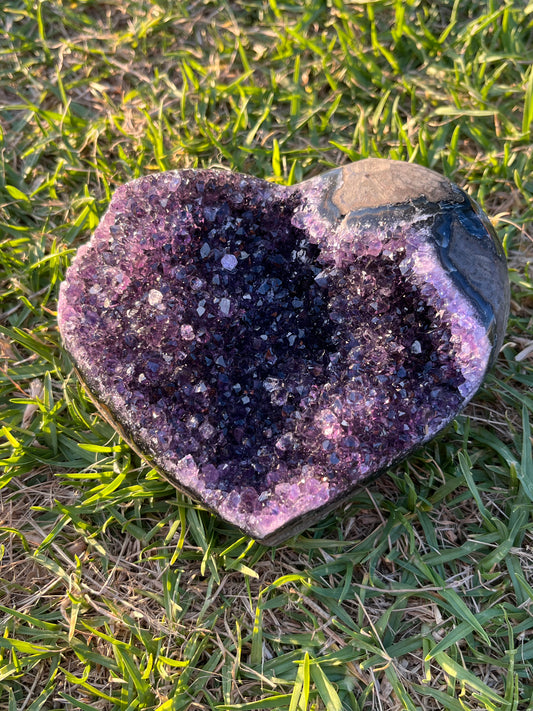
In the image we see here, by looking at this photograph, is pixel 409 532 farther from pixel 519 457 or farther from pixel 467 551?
pixel 519 457

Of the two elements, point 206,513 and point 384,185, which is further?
point 206,513

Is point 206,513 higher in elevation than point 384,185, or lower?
lower

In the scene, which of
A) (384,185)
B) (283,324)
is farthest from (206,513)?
(384,185)

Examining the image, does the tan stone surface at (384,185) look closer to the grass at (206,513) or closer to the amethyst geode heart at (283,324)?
the amethyst geode heart at (283,324)

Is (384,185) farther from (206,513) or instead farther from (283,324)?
(206,513)

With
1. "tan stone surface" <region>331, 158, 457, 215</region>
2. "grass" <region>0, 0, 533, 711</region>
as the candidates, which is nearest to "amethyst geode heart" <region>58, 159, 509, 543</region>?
"tan stone surface" <region>331, 158, 457, 215</region>

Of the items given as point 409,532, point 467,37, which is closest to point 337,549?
point 409,532
